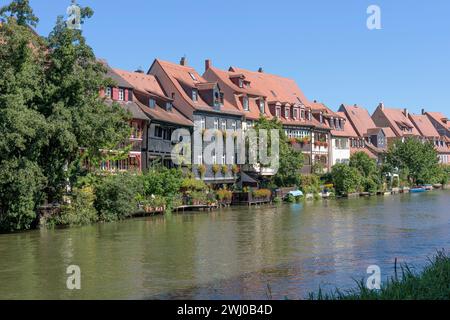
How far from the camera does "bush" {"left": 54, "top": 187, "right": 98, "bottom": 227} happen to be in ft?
119

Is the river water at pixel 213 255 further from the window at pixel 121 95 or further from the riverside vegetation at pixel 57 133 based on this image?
the window at pixel 121 95

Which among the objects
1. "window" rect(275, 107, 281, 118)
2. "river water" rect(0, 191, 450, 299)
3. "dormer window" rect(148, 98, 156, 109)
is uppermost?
"window" rect(275, 107, 281, 118)

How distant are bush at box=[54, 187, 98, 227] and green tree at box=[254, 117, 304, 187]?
27.0m

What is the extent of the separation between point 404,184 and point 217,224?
55416 mm

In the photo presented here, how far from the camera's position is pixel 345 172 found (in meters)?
68.9

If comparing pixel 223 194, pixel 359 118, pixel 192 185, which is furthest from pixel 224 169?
pixel 359 118

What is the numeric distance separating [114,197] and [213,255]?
16.5 m

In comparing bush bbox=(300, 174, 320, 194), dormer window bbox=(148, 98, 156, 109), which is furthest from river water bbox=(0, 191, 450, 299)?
bush bbox=(300, 174, 320, 194)

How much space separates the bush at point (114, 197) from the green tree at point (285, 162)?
24.4 metres

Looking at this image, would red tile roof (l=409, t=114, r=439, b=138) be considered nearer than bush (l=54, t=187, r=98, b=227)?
No

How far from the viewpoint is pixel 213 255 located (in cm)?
2389

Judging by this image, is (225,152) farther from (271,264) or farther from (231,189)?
(271,264)

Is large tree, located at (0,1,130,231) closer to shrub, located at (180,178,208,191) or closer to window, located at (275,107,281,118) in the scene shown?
shrub, located at (180,178,208,191)

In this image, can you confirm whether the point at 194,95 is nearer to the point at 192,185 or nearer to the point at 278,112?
the point at 192,185
